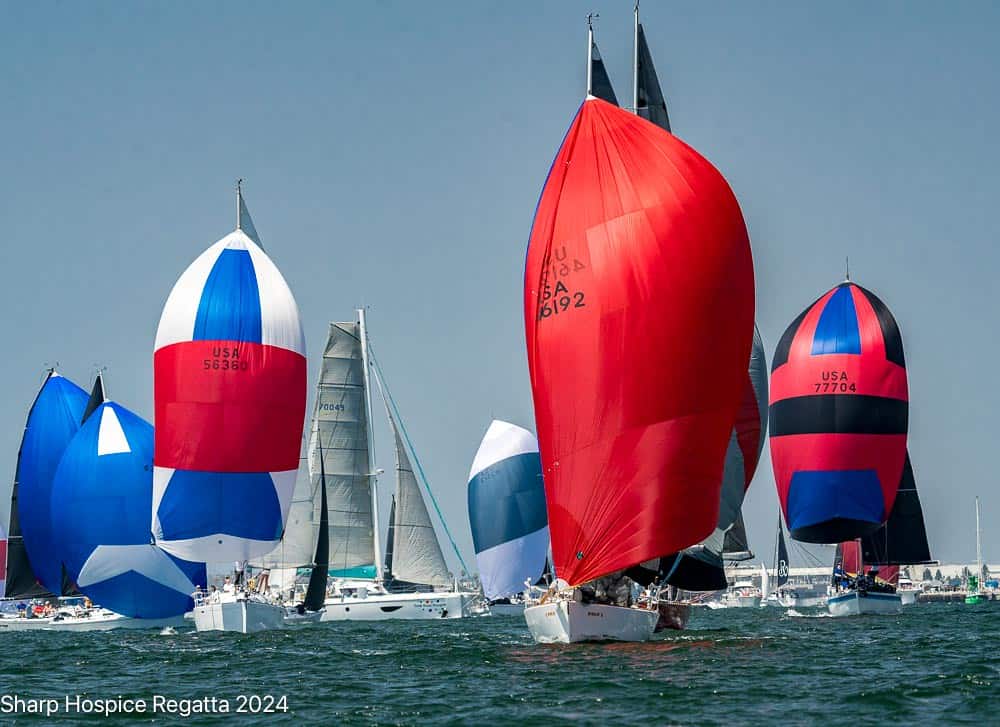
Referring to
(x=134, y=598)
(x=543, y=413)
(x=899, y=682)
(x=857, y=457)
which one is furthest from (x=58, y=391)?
(x=899, y=682)

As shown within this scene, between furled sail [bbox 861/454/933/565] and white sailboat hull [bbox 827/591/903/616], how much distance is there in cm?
308

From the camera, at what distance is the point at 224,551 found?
3891 cm

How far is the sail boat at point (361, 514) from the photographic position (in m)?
55.9

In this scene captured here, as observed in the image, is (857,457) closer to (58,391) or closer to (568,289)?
(568,289)

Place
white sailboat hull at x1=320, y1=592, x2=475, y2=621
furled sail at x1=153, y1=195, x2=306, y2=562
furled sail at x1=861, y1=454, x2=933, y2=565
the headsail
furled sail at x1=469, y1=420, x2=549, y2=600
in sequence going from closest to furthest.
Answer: the headsail < furled sail at x1=153, y1=195, x2=306, y2=562 < furled sail at x1=861, y1=454, x2=933, y2=565 < white sailboat hull at x1=320, y1=592, x2=475, y2=621 < furled sail at x1=469, y1=420, x2=549, y2=600

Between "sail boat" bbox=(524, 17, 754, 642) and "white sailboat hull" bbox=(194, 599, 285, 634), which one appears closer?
"sail boat" bbox=(524, 17, 754, 642)

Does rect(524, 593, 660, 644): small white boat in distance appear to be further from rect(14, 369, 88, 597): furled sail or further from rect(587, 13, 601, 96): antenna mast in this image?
rect(14, 369, 88, 597): furled sail

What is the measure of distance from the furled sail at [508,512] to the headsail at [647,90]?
2626cm

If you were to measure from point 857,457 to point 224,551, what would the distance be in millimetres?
20282

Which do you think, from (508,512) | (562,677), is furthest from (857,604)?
(562,677)

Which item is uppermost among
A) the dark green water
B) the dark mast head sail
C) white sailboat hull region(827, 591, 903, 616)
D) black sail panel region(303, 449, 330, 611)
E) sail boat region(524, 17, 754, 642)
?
the dark mast head sail

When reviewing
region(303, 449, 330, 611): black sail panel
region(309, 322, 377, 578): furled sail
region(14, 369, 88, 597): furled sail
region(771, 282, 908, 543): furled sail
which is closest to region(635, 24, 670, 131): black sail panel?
region(771, 282, 908, 543): furled sail

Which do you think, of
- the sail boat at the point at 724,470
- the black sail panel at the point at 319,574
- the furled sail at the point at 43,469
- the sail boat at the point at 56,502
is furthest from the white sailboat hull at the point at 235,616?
the furled sail at the point at 43,469

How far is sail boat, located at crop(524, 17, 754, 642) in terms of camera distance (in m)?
26.4
